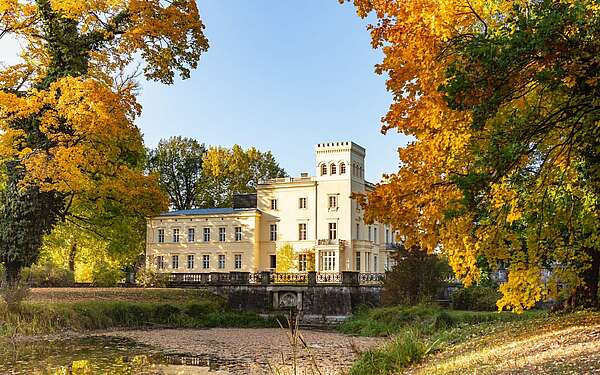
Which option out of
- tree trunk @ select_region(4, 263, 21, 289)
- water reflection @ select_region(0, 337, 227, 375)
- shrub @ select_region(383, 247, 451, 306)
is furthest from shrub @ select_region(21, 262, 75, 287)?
water reflection @ select_region(0, 337, 227, 375)

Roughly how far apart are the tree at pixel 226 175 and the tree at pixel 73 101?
3780 cm

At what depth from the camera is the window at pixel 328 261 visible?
160 feet

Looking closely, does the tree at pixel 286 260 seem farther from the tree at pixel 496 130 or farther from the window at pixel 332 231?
the tree at pixel 496 130

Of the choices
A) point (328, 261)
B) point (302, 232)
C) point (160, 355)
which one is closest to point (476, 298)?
point (160, 355)

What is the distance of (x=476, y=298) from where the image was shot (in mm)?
26594

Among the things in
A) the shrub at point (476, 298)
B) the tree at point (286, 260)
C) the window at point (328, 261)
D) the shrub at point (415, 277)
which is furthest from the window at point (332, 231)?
the shrub at point (415, 277)

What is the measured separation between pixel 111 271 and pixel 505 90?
29.9m

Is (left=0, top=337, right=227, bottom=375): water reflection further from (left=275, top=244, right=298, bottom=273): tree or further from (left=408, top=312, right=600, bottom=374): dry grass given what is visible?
(left=275, top=244, right=298, bottom=273): tree

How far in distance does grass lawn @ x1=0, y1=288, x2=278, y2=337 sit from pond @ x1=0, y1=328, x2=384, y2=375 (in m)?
1.05

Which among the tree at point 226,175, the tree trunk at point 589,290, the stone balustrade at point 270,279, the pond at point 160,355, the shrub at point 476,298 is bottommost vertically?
the pond at point 160,355

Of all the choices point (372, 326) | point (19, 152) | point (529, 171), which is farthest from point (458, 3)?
point (372, 326)

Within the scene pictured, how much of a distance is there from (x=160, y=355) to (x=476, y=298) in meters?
16.1

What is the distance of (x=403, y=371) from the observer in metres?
9.37

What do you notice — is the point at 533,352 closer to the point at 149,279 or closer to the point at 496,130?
the point at 496,130
